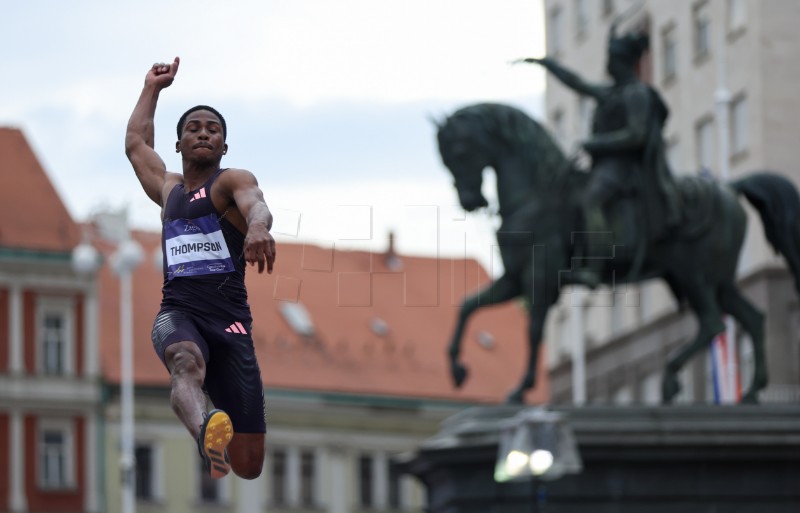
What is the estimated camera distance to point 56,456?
322ft

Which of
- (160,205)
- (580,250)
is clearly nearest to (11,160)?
(580,250)

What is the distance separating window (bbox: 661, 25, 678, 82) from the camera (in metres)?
89.7

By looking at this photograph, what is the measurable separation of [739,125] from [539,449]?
45576 millimetres

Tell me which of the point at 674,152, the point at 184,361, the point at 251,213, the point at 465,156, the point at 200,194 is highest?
the point at 674,152

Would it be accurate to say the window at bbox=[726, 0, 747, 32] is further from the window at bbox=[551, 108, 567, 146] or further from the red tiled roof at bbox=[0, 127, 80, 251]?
the red tiled roof at bbox=[0, 127, 80, 251]

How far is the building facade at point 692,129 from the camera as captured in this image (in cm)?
7962

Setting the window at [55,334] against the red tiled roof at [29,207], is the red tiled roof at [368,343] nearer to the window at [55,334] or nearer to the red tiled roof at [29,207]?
the window at [55,334]

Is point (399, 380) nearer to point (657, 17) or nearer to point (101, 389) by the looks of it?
point (101, 389)

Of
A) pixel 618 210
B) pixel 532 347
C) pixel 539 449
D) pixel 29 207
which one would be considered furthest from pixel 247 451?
pixel 29 207

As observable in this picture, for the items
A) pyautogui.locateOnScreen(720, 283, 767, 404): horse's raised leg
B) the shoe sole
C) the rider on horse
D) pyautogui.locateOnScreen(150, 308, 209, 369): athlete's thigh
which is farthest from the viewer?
pyautogui.locateOnScreen(720, 283, 767, 404): horse's raised leg

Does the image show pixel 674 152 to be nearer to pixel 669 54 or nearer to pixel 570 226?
pixel 669 54

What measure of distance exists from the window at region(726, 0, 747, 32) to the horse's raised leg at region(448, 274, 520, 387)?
39.3m

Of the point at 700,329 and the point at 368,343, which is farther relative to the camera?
the point at 368,343

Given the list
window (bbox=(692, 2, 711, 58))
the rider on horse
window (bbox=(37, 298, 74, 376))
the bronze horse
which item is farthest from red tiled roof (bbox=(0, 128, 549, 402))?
the rider on horse
